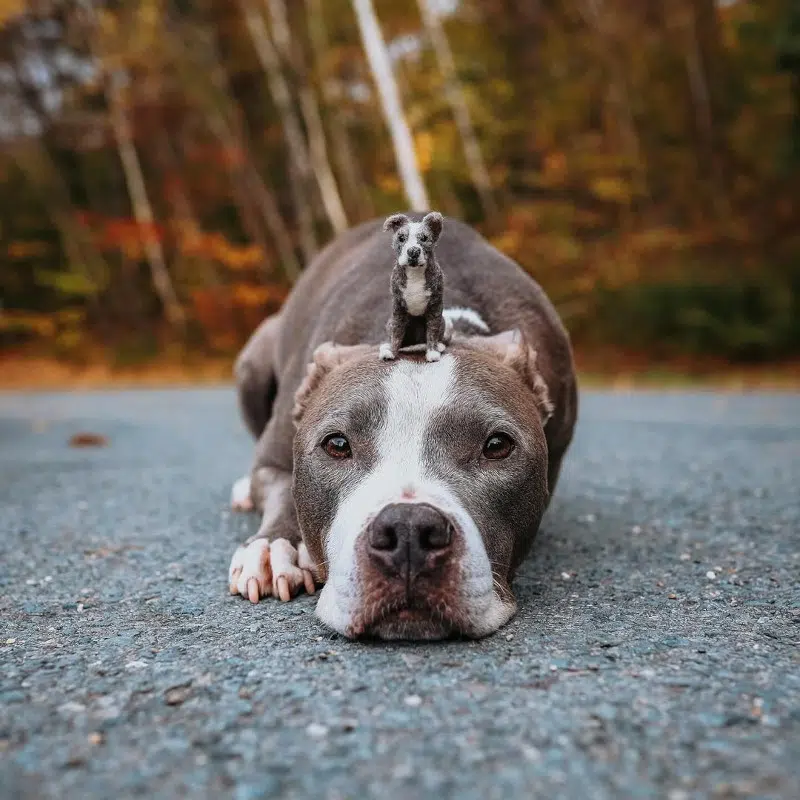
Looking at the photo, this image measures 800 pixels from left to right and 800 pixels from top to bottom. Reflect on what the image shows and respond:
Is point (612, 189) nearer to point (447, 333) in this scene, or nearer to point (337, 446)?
point (447, 333)

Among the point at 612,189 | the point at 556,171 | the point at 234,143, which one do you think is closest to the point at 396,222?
the point at 612,189

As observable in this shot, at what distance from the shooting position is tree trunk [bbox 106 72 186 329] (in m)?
22.2

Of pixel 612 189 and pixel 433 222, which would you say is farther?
pixel 612 189

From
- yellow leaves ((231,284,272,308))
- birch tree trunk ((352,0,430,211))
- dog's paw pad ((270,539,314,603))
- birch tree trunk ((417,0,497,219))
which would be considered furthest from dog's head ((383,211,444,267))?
yellow leaves ((231,284,272,308))

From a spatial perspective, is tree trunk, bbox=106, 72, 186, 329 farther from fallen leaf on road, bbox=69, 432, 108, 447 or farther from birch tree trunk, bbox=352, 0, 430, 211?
fallen leaf on road, bbox=69, 432, 108, 447

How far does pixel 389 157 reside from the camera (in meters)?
21.1

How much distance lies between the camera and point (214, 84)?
2216 centimetres

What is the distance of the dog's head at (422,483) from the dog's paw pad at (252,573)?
196mm

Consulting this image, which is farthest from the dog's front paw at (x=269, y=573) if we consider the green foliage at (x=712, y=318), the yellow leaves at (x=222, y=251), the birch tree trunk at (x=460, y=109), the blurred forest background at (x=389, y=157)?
the yellow leaves at (x=222, y=251)

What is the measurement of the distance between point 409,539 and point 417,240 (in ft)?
3.01

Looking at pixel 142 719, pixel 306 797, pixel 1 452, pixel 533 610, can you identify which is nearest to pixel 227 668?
pixel 142 719

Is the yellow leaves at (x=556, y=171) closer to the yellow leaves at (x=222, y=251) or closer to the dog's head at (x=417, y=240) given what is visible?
the yellow leaves at (x=222, y=251)

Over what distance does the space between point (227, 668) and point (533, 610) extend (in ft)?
3.18

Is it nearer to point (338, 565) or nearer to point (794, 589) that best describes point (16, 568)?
point (338, 565)
